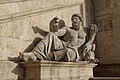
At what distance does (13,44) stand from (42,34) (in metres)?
1.00

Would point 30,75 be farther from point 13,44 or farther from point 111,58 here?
point 111,58

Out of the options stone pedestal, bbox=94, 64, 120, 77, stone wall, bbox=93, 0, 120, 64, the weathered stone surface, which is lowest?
stone pedestal, bbox=94, 64, 120, 77

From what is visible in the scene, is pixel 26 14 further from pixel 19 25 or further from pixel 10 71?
pixel 10 71

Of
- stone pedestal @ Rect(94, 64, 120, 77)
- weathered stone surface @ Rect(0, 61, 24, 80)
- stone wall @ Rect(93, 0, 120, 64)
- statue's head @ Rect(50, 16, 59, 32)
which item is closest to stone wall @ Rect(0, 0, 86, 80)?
weathered stone surface @ Rect(0, 61, 24, 80)

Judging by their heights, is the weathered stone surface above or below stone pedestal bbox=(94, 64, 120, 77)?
above

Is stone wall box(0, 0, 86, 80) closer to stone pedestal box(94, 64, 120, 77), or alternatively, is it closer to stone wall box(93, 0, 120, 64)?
stone wall box(93, 0, 120, 64)

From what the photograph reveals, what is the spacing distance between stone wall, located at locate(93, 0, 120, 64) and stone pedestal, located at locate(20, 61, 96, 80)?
2.45 m

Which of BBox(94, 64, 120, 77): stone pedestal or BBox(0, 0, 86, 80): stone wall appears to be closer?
BBox(0, 0, 86, 80): stone wall

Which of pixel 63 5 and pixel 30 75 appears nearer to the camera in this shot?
pixel 30 75

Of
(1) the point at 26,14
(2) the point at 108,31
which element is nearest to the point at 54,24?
(1) the point at 26,14

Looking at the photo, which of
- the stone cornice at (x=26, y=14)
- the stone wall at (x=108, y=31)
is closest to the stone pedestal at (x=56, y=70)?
the stone cornice at (x=26, y=14)

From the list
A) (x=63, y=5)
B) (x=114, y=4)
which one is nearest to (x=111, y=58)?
(x=114, y=4)

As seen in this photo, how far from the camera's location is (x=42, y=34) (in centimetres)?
689

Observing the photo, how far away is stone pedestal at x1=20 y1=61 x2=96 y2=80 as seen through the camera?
5676 millimetres
